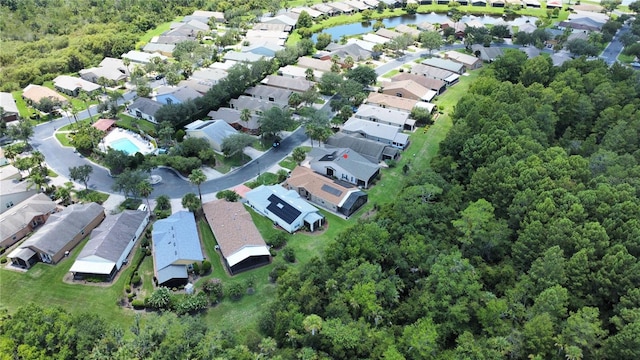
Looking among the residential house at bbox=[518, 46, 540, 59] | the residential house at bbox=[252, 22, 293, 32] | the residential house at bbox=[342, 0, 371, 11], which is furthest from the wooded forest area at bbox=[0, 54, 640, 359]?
the residential house at bbox=[342, 0, 371, 11]

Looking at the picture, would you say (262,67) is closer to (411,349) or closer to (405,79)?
(405,79)

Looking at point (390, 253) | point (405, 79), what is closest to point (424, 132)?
point (405, 79)

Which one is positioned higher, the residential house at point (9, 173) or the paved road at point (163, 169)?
the residential house at point (9, 173)

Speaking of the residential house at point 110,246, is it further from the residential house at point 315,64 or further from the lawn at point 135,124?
the residential house at point 315,64

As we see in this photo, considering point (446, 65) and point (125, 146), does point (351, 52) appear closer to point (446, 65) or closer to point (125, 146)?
point (446, 65)

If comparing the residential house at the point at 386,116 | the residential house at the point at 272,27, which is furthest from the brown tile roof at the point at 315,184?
the residential house at the point at 272,27

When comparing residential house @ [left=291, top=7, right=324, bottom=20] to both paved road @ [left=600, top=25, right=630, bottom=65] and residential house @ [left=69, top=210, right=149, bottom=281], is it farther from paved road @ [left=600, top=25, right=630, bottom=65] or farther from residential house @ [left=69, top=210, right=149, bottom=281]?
residential house @ [left=69, top=210, right=149, bottom=281]
